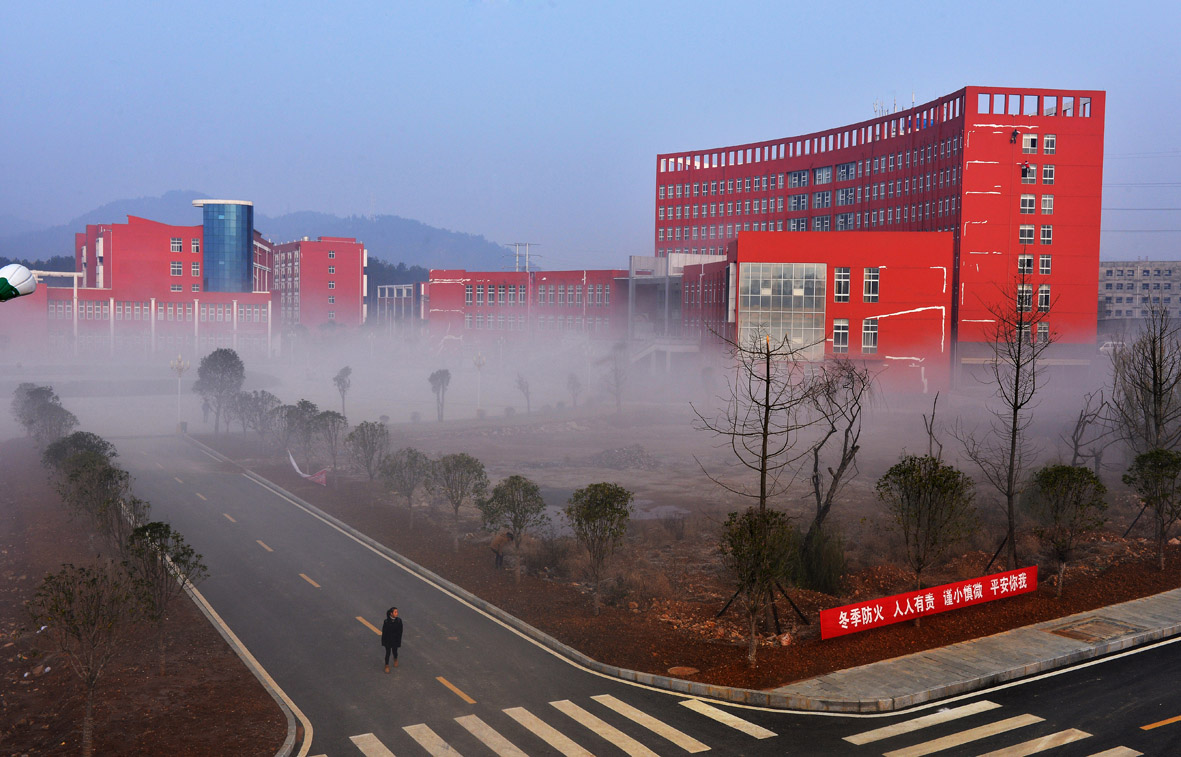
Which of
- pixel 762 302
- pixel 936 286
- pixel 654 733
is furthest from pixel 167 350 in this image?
pixel 654 733

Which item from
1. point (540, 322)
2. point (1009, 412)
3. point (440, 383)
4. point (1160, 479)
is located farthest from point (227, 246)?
point (1160, 479)

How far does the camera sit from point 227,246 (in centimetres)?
10188

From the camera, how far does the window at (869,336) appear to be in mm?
59344

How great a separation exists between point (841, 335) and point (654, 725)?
49.4 m

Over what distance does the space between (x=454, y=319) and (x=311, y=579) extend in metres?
83.1

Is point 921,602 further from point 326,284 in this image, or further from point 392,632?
point 326,284

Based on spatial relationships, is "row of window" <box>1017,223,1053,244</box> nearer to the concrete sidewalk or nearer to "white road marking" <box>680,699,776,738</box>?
the concrete sidewalk

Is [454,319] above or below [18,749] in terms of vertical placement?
above

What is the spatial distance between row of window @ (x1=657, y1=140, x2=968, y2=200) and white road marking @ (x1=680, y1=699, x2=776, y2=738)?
203 ft

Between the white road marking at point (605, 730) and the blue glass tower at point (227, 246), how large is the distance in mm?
97713

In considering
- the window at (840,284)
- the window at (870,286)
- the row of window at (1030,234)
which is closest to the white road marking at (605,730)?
the window at (840,284)

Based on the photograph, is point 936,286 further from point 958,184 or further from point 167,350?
point 167,350

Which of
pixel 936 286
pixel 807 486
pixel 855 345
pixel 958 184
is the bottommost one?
pixel 807 486

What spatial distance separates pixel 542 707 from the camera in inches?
569
